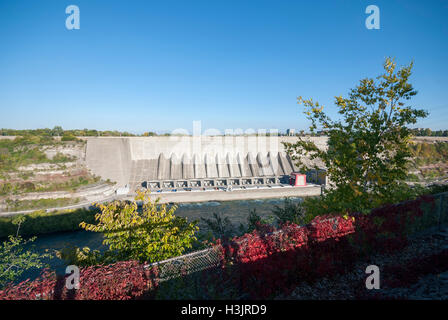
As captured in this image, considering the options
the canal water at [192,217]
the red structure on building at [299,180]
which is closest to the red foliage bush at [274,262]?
the canal water at [192,217]

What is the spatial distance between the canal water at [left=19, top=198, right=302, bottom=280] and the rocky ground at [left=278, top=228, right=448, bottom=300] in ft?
37.3

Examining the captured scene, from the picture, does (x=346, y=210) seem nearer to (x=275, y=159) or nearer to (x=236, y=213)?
(x=236, y=213)

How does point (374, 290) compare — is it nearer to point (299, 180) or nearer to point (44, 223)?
point (44, 223)

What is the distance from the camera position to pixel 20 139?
42312 mm

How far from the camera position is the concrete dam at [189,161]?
4181 centimetres

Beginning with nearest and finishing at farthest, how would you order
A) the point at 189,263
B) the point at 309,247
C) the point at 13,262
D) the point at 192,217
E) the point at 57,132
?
Result: the point at 189,263 → the point at 309,247 → the point at 13,262 → the point at 192,217 → the point at 57,132

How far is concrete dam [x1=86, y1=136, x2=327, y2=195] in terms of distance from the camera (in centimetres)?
4181

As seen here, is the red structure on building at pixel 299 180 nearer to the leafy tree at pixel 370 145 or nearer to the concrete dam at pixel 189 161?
the concrete dam at pixel 189 161

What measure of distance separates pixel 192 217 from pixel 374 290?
2651 cm

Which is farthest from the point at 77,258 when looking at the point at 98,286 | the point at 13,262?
the point at 13,262

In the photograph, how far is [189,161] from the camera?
50281mm

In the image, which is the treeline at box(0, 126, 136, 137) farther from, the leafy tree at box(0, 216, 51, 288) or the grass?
the leafy tree at box(0, 216, 51, 288)

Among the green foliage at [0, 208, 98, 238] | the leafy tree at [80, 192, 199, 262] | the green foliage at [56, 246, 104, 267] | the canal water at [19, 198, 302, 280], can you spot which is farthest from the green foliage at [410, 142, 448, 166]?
the green foliage at [0, 208, 98, 238]

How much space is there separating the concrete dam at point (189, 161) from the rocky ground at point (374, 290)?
112 ft
